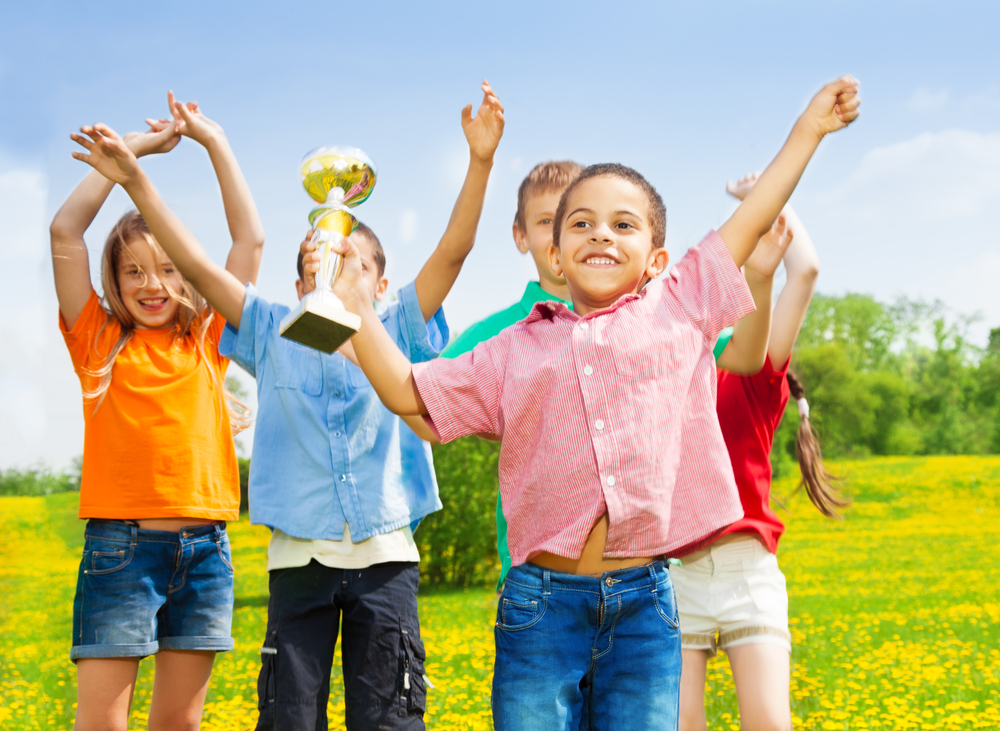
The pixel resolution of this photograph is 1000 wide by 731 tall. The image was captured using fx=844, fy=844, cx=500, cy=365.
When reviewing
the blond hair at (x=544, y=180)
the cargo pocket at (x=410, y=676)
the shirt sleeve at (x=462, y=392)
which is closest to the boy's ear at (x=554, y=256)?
the shirt sleeve at (x=462, y=392)

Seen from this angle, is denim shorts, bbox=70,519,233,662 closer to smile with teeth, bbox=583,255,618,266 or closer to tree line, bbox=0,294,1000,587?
smile with teeth, bbox=583,255,618,266

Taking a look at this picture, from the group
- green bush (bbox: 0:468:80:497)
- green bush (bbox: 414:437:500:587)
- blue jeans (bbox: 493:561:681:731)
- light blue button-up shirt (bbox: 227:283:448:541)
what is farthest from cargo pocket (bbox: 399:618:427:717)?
green bush (bbox: 414:437:500:587)

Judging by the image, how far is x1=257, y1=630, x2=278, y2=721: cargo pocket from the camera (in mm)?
2266

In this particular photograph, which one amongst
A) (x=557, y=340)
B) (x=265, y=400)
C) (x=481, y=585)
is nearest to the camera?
(x=557, y=340)

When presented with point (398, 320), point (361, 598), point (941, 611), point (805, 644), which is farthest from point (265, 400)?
point (941, 611)

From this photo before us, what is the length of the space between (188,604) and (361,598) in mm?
671

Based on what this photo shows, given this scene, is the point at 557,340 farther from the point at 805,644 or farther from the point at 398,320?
the point at 805,644

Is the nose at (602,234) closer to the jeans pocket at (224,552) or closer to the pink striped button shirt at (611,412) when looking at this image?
the pink striped button shirt at (611,412)

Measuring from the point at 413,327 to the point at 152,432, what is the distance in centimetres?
91

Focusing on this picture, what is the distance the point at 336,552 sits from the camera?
2.35 m

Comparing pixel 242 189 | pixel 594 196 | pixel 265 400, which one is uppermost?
pixel 242 189

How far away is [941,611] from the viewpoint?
8734mm

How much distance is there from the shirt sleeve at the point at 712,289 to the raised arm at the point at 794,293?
0.82 meters

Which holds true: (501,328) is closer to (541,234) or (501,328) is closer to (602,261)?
(541,234)
